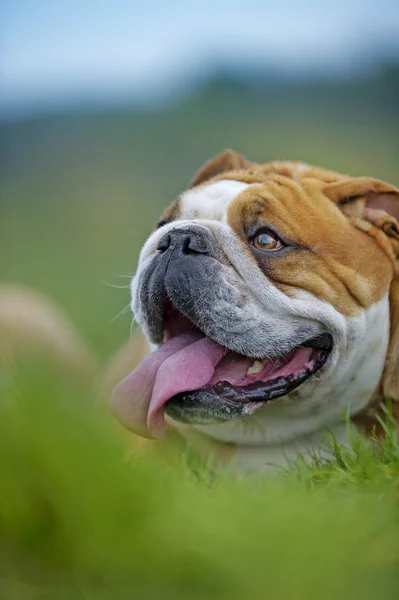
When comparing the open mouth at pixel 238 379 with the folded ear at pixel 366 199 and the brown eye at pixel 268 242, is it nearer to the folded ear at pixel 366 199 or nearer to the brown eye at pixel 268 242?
the brown eye at pixel 268 242

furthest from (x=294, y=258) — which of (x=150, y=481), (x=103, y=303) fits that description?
(x=103, y=303)

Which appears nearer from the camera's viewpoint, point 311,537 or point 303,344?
point 311,537

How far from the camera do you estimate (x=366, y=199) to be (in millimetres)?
3947

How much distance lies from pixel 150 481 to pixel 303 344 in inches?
62.8

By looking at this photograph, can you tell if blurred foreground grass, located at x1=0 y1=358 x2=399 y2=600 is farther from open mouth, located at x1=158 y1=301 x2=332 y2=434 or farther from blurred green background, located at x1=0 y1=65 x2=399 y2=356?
blurred green background, located at x1=0 y1=65 x2=399 y2=356

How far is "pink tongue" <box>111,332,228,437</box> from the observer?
11.6 ft

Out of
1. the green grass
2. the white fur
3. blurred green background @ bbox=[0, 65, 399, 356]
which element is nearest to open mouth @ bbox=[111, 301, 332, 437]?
the white fur

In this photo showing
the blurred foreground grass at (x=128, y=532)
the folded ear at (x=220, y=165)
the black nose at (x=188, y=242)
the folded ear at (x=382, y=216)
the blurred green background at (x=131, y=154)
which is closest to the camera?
the blurred foreground grass at (x=128, y=532)

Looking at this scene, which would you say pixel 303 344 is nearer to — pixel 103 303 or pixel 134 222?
pixel 103 303

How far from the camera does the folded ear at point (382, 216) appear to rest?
12.4ft

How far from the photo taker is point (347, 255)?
3715 millimetres

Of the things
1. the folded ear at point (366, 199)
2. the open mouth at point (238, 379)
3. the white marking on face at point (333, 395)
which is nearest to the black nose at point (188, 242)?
the open mouth at point (238, 379)

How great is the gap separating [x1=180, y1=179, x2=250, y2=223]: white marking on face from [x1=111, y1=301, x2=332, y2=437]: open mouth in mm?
598

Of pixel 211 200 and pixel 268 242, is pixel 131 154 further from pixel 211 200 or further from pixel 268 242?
pixel 268 242
